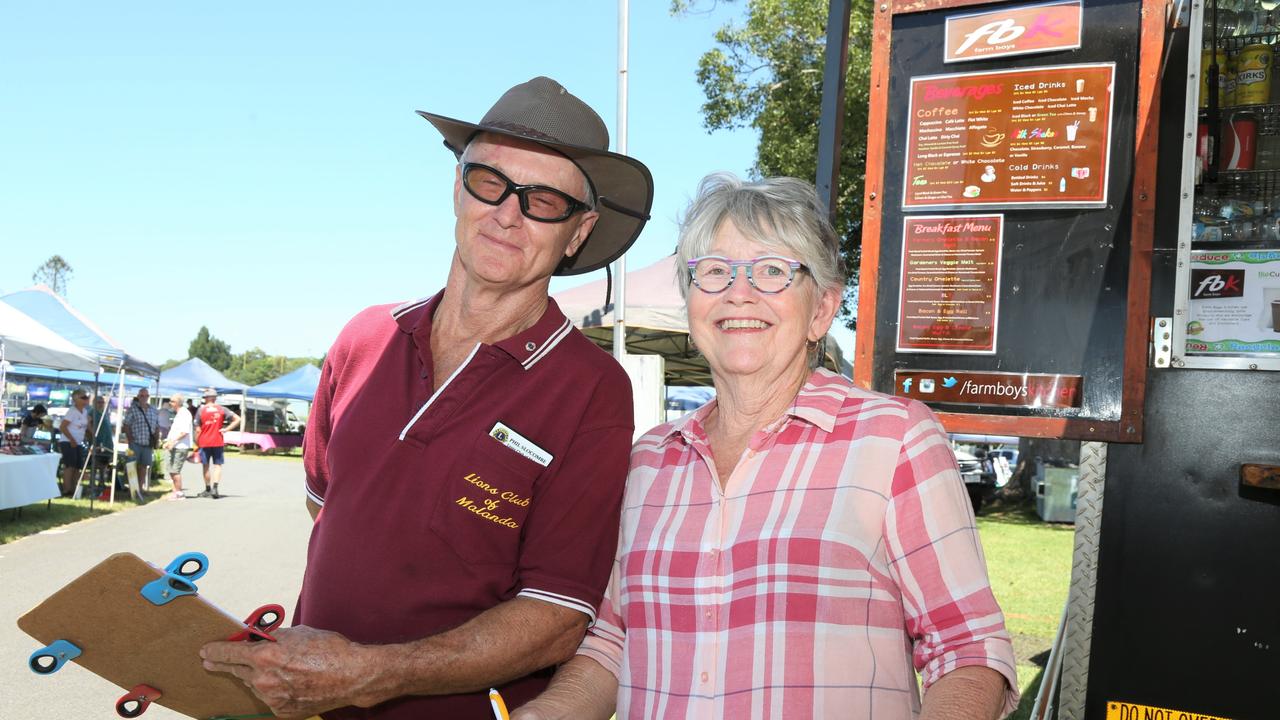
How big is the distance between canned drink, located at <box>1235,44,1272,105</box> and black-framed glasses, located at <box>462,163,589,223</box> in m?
2.18

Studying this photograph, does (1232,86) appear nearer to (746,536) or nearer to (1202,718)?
(1202,718)

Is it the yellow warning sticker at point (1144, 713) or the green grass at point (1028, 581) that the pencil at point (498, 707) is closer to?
the yellow warning sticker at point (1144, 713)

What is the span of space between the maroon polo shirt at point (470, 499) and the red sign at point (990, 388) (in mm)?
1403

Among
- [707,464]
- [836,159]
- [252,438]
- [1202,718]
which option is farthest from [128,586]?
[252,438]

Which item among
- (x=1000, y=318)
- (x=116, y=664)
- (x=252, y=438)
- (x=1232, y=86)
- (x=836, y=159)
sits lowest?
(x=252, y=438)

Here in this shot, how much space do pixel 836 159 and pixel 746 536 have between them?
158 cm

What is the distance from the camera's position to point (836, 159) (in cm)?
309

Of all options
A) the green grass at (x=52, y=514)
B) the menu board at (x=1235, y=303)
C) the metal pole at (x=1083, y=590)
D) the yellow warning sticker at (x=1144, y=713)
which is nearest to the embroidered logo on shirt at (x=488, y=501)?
the metal pole at (x=1083, y=590)

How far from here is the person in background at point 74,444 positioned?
54.0 feet

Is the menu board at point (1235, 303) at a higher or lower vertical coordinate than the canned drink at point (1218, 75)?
lower

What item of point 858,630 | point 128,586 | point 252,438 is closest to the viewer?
point 128,586

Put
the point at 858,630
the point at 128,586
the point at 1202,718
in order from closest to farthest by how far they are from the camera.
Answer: the point at 128,586 < the point at 858,630 < the point at 1202,718

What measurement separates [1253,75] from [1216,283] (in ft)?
2.17

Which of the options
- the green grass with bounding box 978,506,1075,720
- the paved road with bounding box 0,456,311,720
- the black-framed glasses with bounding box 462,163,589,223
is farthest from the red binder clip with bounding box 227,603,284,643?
the green grass with bounding box 978,506,1075,720
